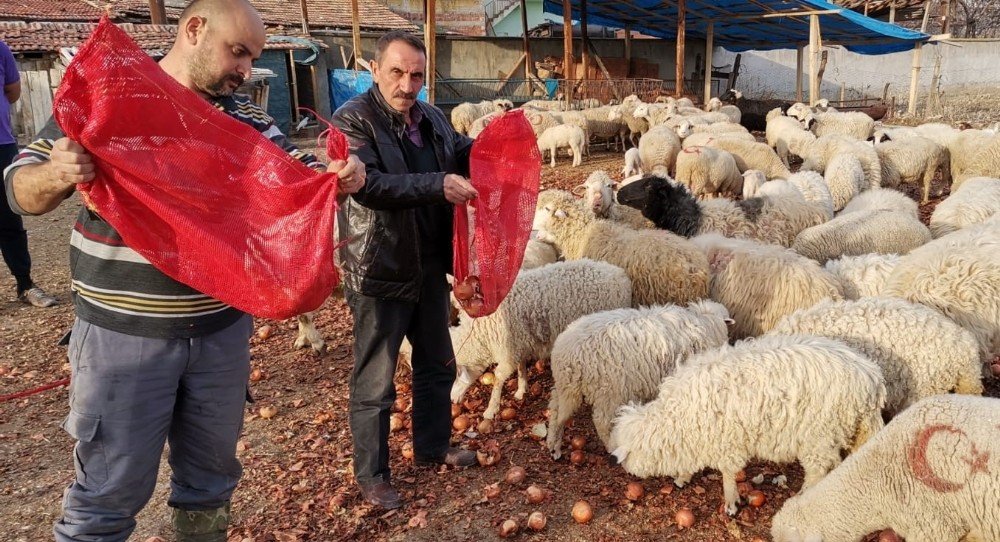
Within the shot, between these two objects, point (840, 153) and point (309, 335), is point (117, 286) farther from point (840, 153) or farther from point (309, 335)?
point (840, 153)

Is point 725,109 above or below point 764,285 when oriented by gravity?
above

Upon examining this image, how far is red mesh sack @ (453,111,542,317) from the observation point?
10.4ft

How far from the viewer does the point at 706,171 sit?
9.40m

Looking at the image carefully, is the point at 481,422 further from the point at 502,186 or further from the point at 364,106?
the point at 364,106

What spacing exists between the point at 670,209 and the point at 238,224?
495 cm

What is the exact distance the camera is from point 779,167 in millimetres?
9852

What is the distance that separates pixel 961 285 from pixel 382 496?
3.86m

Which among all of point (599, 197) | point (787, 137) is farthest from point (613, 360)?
point (787, 137)

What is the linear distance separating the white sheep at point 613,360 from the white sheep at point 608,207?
264 cm

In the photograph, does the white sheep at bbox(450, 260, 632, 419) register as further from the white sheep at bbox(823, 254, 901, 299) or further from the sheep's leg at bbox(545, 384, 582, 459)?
the white sheep at bbox(823, 254, 901, 299)

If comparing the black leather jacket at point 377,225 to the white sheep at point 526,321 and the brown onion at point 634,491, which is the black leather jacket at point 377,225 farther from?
the brown onion at point 634,491

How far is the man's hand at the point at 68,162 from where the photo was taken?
1.82 metres

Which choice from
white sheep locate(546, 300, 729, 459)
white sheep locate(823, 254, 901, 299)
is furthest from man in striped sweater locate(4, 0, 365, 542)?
white sheep locate(823, 254, 901, 299)

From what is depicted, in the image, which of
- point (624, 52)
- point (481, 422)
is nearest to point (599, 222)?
point (481, 422)
